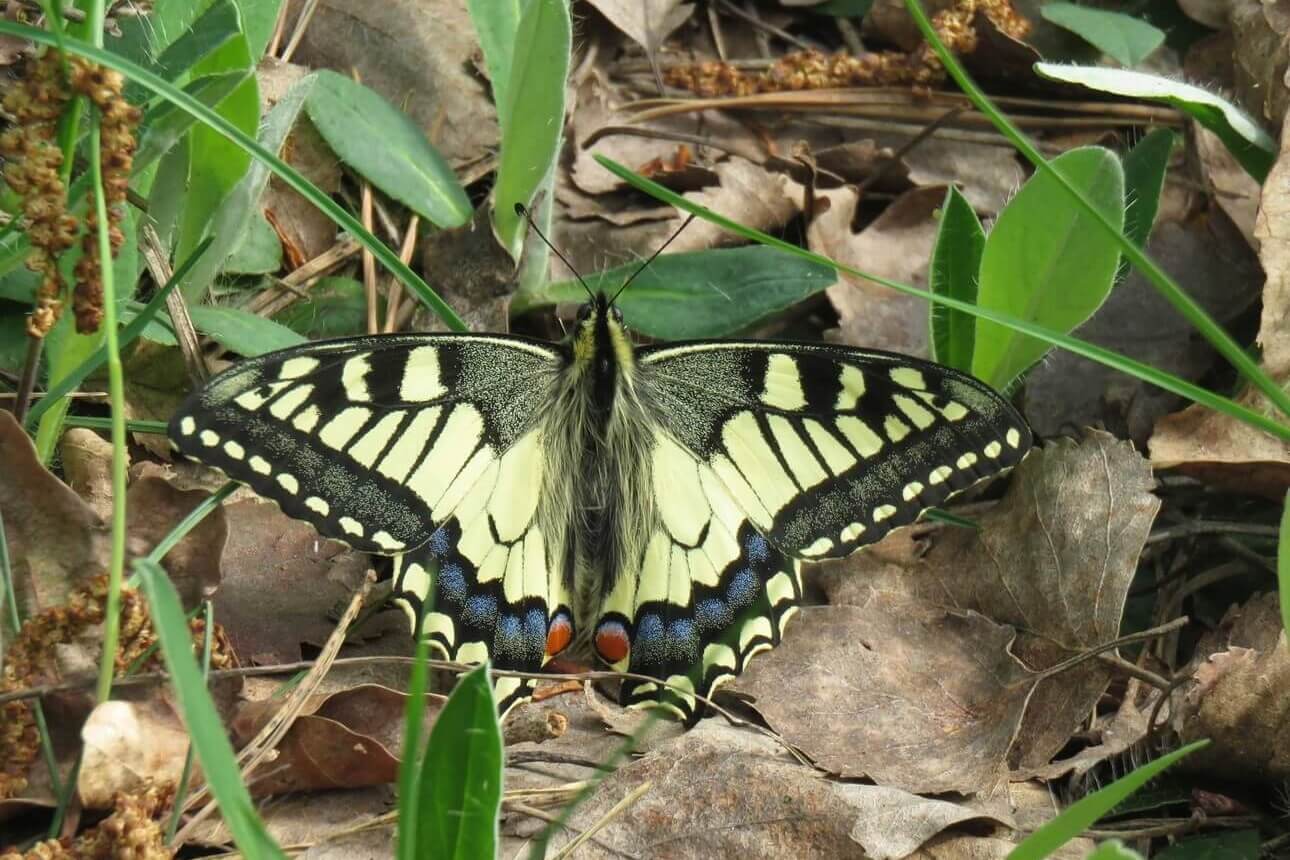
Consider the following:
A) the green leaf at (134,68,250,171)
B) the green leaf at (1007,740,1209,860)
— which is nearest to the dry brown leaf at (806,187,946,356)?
the green leaf at (134,68,250,171)

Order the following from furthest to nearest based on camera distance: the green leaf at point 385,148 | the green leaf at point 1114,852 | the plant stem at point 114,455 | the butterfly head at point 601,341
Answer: the green leaf at point 385,148
the butterfly head at point 601,341
the plant stem at point 114,455
the green leaf at point 1114,852

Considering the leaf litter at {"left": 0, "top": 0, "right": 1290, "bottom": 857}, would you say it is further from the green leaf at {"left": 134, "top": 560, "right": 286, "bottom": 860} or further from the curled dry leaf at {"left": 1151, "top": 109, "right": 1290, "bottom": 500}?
the green leaf at {"left": 134, "top": 560, "right": 286, "bottom": 860}

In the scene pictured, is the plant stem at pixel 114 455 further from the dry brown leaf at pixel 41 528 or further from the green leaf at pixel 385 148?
the green leaf at pixel 385 148

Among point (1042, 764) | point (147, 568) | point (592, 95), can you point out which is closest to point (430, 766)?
point (147, 568)

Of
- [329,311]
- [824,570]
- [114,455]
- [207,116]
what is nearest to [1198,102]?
[824,570]

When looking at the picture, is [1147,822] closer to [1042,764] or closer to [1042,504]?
[1042,764]

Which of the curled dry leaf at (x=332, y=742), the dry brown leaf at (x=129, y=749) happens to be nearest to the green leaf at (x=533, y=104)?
the curled dry leaf at (x=332, y=742)
